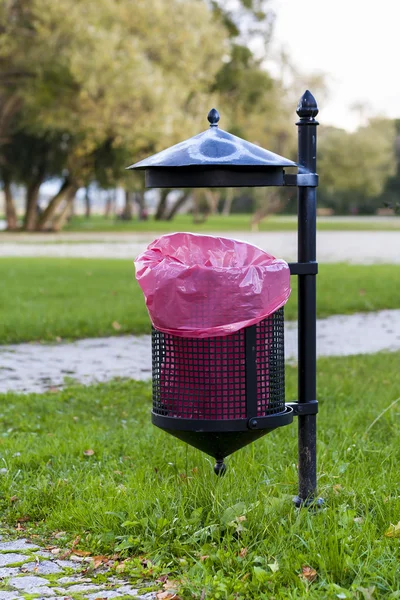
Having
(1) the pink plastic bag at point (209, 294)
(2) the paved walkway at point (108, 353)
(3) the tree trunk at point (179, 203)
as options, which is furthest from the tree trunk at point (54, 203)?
(1) the pink plastic bag at point (209, 294)

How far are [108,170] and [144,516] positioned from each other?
31974 millimetres

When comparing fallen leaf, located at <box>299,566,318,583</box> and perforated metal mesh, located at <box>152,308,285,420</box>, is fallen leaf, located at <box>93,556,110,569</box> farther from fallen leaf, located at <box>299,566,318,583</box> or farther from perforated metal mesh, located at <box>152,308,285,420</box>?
fallen leaf, located at <box>299,566,318,583</box>

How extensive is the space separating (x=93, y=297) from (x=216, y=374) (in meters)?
8.22

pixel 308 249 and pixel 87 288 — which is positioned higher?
pixel 308 249

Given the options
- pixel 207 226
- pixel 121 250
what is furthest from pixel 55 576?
pixel 207 226

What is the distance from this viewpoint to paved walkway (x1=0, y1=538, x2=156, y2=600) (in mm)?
2764

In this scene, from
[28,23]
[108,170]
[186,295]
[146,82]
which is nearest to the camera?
[186,295]

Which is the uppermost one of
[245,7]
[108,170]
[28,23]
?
[245,7]

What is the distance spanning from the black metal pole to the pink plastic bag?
0.53ft

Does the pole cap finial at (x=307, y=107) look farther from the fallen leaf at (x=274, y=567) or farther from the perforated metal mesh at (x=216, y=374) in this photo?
the fallen leaf at (x=274, y=567)

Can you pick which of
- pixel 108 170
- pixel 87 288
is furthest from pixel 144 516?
pixel 108 170

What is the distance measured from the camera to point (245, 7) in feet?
117

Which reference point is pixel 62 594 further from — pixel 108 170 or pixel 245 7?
pixel 245 7

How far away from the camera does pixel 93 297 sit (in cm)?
1124
